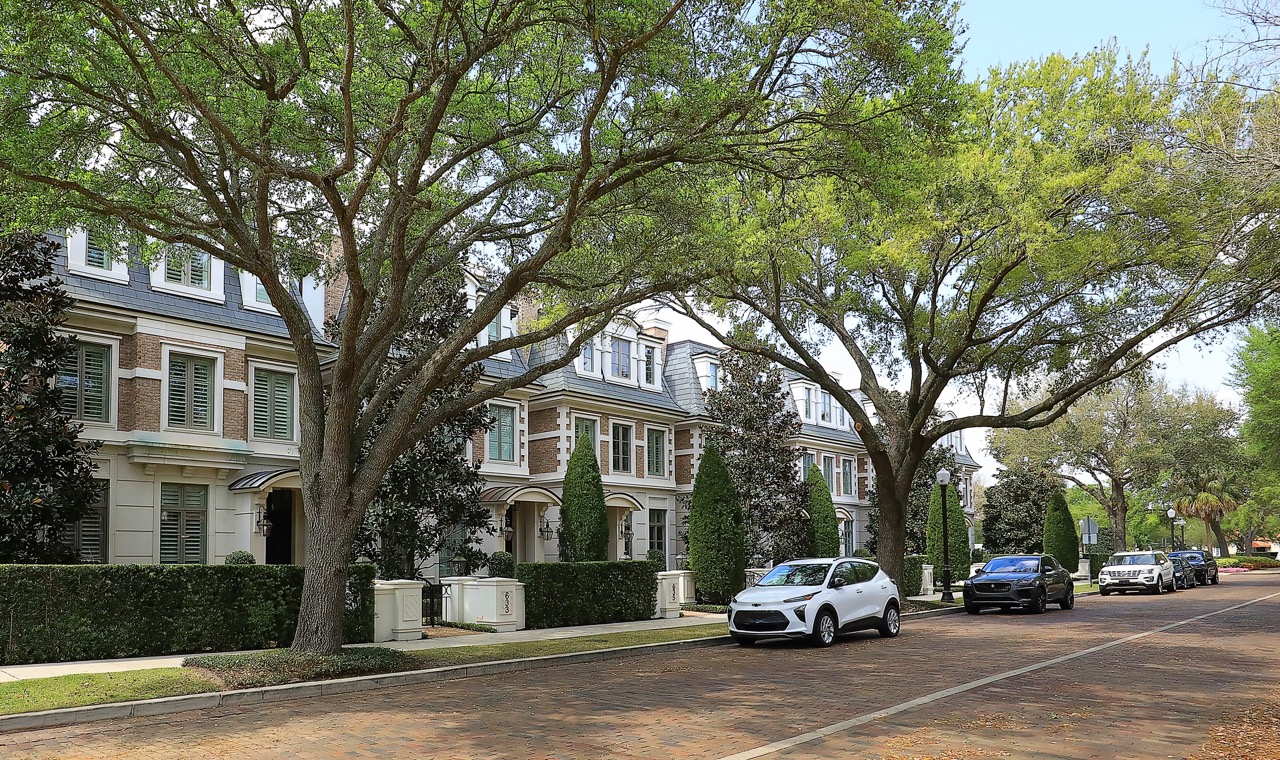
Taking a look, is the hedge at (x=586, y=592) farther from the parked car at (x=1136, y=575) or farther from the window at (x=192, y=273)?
the parked car at (x=1136, y=575)

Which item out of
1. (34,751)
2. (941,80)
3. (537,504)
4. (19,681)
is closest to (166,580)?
(19,681)

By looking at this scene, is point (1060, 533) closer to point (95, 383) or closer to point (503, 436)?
point (503, 436)

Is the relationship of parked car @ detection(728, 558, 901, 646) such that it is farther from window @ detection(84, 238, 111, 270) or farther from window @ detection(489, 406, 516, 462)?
window @ detection(84, 238, 111, 270)

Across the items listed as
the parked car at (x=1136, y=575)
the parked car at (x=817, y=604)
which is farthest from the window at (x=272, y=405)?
the parked car at (x=1136, y=575)

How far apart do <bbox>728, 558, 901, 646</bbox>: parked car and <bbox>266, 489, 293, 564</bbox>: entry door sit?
1299cm

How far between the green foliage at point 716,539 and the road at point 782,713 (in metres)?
10.5

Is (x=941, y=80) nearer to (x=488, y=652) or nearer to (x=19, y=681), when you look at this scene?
(x=488, y=652)

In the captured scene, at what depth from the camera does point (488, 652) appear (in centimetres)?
1611

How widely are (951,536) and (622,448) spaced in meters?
16.3

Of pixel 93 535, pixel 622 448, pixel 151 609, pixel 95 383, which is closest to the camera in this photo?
pixel 151 609

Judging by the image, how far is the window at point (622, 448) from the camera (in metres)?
36.8

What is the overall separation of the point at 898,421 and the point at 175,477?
59.1ft

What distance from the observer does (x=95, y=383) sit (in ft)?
69.7

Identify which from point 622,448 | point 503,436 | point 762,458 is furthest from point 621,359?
point 503,436
